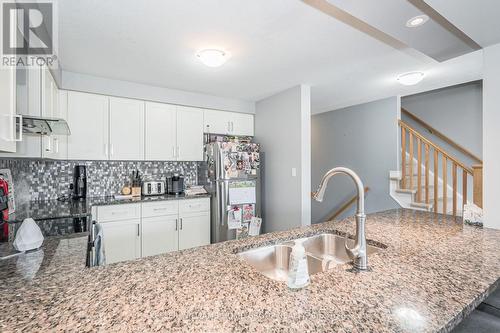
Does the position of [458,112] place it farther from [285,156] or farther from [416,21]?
[416,21]

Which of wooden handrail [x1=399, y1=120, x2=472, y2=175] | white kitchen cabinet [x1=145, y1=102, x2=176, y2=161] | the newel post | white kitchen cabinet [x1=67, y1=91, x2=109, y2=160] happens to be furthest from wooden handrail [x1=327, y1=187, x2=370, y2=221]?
white kitchen cabinet [x1=67, y1=91, x2=109, y2=160]

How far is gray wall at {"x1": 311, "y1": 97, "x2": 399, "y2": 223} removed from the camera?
3.67 m

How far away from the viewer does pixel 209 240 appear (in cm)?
330

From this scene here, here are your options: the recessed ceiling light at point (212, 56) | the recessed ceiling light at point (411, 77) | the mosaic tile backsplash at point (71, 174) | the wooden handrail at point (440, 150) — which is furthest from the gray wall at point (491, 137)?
the mosaic tile backsplash at point (71, 174)

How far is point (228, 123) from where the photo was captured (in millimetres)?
3729

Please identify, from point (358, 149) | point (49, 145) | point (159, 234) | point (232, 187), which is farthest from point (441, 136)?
point (49, 145)

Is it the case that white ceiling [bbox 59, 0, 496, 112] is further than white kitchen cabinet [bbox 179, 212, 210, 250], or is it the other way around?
white kitchen cabinet [bbox 179, 212, 210, 250]

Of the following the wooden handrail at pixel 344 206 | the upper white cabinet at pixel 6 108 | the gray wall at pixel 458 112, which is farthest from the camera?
the wooden handrail at pixel 344 206

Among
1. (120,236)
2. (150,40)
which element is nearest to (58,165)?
(120,236)

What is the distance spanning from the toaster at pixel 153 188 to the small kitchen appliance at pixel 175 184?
0.38 ft

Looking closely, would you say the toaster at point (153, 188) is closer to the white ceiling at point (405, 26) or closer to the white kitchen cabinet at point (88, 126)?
the white kitchen cabinet at point (88, 126)

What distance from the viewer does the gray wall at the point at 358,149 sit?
12.0 ft

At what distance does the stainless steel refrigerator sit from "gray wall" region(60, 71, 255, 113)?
2.28 feet

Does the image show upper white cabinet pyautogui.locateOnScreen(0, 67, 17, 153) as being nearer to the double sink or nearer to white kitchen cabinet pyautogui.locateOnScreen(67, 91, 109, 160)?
the double sink
